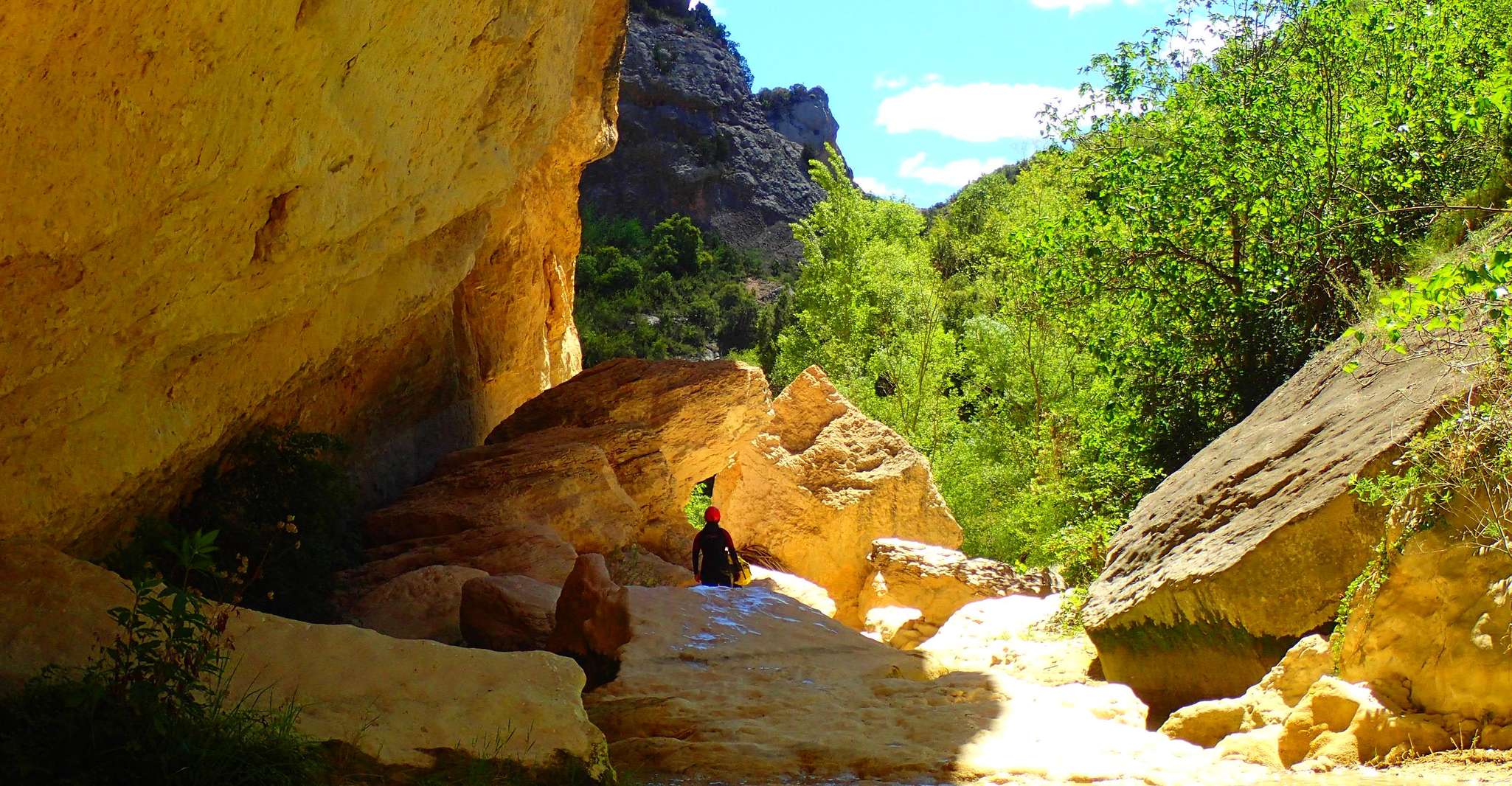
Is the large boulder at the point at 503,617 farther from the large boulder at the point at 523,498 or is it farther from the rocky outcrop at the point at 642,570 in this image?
the rocky outcrop at the point at 642,570

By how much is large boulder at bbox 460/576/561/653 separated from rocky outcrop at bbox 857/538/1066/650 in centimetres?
733

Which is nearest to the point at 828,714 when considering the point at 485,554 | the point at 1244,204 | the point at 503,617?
the point at 503,617

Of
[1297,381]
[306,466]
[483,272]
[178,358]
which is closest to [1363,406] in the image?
[1297,381]

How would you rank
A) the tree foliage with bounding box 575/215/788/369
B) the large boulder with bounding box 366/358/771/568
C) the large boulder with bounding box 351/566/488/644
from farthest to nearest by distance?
the tree foliage with bounding box 575/215/788/369
the large boulder with bounding box 366/358/771/568
the large boulder with bounding box 351/566/488/644

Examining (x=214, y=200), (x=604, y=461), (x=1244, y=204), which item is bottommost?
(x=604, y=461)

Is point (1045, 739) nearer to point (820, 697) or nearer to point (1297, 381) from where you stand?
point (820, 697)

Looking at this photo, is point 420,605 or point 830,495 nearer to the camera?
point 420,605

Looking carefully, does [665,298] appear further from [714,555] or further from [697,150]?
[714,555]

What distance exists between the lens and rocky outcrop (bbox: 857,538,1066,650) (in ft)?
49.7

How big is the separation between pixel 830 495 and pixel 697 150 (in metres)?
40.1

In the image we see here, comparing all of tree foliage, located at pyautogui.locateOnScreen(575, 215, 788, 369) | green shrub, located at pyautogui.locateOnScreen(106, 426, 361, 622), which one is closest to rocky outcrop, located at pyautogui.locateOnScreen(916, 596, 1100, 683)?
green shrub, located at pyautogui.locateOnScreen(106, 426, 361, 622)

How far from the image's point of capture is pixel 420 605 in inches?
357

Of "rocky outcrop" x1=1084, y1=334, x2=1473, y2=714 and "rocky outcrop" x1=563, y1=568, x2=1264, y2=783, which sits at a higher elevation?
"rocky outcrop" x1=1084, y1=334, x2=1473, y2=714

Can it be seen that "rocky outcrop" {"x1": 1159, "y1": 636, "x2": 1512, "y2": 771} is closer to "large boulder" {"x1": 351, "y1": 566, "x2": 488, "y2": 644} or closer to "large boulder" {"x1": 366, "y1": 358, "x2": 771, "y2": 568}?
"large boulder" {"x1": 351, "y1": 566, "x2": 488, "y2": 644}
